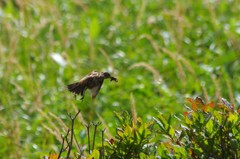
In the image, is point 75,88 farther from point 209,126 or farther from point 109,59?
point 109,59

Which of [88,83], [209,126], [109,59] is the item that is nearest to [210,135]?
[209,126]

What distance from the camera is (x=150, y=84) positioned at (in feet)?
16.8

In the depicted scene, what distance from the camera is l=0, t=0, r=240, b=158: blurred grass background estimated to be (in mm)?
4492

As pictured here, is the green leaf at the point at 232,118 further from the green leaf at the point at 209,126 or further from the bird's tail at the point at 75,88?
the bird's tail at the point at 75,88

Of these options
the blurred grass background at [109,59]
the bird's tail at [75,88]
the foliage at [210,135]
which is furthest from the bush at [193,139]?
the blurred grass background at [109,59]

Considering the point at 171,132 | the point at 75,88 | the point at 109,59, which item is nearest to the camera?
the point at 75,88

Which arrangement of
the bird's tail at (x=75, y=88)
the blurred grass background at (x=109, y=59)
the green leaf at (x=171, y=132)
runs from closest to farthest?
the bird's tail at (x=75, y=88), the green leaf at (x=171, y=132), the blurred grass background at (x=109, y=59)

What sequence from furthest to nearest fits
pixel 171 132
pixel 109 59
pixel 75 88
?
pixel 109 59
pixel 171 132
pixel 75 88

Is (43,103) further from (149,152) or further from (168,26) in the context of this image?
(149,152)

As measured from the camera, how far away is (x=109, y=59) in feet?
15.7

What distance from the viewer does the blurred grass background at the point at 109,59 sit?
4.49m

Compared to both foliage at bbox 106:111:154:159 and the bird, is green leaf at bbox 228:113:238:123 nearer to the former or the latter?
foliage at bbox 106:111:154:159

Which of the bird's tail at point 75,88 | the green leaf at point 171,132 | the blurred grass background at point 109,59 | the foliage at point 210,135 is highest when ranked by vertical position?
the blurred grass background at point 109,59

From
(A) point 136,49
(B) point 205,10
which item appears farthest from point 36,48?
(B) point 205,10
